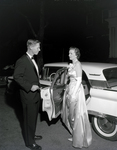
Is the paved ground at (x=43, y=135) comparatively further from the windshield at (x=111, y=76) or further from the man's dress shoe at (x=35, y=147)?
the windshield at (x=111, y=76)

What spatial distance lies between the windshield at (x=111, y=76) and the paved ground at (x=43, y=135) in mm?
1172

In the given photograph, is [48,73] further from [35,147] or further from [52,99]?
[35,147]

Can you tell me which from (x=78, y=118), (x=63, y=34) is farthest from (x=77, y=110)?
(x=63, y=34)

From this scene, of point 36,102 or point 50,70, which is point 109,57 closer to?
point 50,70

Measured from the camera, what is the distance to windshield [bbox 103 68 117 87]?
13.3 feet

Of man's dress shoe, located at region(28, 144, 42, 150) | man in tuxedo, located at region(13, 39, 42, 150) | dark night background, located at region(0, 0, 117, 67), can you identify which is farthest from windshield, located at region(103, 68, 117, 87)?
dark night background, located at region(0, 0, 117, 67)

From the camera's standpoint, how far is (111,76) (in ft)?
14.2

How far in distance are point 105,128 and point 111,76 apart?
117 cm

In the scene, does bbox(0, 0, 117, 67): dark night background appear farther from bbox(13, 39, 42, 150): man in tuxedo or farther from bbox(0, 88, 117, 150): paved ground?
bbox(13, 39, 42, 150): man in tuxedo

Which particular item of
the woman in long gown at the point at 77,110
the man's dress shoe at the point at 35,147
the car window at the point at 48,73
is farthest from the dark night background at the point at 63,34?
the man's dress shoe at the point at 35,147

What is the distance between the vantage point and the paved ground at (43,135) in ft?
12.0

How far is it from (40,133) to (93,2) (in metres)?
10.3

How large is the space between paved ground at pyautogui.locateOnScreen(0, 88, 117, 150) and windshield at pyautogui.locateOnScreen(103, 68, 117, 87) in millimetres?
1172

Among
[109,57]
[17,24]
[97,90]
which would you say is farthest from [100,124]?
[17,24]
